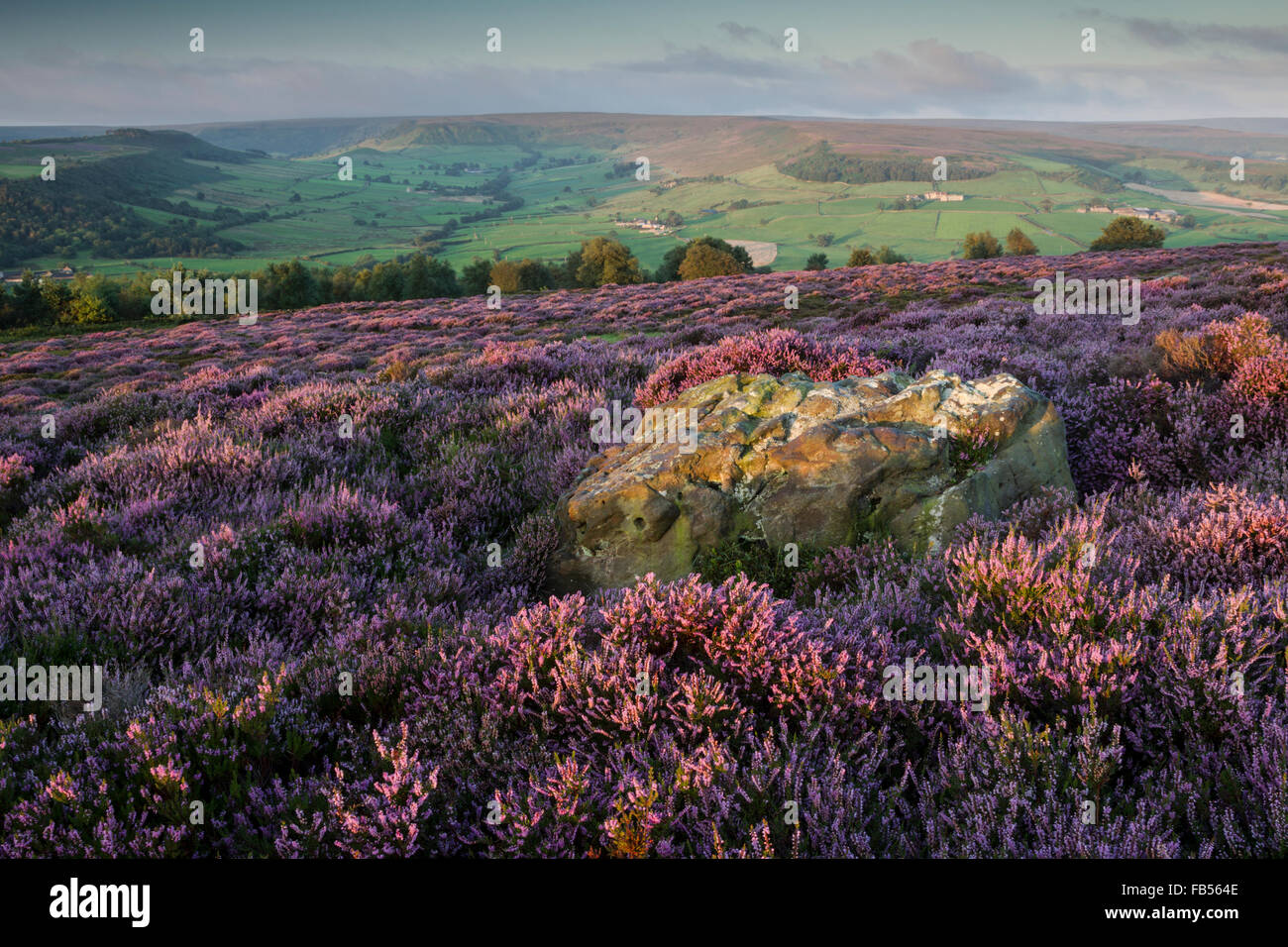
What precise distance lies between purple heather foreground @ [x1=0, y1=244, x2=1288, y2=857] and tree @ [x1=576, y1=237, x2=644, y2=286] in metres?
71.0

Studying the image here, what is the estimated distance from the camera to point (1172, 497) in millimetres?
4418

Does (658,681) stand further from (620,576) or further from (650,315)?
(650,315)

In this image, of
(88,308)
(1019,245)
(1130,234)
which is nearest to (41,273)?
(88,308)

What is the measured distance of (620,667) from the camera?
254 cm

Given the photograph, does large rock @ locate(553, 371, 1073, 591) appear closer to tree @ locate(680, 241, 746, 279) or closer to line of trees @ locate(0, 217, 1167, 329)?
line of trees @ locate(0, 217, 1167, 329)

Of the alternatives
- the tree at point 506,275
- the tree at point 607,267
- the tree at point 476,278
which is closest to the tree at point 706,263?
the tree at point 607,267

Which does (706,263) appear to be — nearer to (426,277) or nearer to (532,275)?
(532,275)

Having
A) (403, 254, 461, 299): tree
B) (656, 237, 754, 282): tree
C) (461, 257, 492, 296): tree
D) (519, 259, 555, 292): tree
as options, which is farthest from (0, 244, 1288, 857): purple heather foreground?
(519, 259, 555, 292): tree

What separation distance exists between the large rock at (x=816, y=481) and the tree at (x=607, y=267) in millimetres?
71095

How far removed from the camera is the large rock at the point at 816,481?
4219 mm

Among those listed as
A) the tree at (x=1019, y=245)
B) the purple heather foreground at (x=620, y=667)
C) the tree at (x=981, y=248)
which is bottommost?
the purple heather foreground at (x=620, y=667)

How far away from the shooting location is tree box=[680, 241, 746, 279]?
6675 cm

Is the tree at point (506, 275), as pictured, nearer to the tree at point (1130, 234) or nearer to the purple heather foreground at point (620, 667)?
the tree at point (1130, 234)
